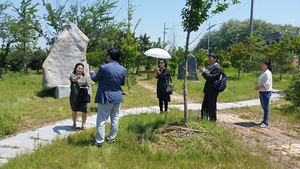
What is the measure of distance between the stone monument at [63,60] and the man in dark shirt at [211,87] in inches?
203

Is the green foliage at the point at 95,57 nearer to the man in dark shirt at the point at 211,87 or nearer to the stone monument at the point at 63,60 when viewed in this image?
the stone monument at the point at 63,60

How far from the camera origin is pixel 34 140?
18.1 feet

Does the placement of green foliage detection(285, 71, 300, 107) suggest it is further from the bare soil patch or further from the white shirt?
the white shirt

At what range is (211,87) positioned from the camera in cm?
645

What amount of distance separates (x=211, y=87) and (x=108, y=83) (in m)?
2.42

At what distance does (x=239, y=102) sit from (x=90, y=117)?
604 cm

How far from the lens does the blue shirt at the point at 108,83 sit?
493cm

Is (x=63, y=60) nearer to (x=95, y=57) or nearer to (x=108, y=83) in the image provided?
(x=108, y=83)

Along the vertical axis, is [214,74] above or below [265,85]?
above

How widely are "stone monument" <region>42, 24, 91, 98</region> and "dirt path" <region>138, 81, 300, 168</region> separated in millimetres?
5196

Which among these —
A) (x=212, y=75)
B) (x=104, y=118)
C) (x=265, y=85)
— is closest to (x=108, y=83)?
(x=104, y=118)

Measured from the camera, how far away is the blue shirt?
194 inches

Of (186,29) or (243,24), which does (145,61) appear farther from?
(243,24)

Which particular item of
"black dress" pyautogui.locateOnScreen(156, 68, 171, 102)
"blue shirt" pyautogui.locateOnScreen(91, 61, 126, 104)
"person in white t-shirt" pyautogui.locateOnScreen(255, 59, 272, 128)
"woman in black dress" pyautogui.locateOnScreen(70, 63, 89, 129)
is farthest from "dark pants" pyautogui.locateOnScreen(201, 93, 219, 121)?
"woman in black dress" pyautogui.locateOnScreen(70, 63, 89, 129)
